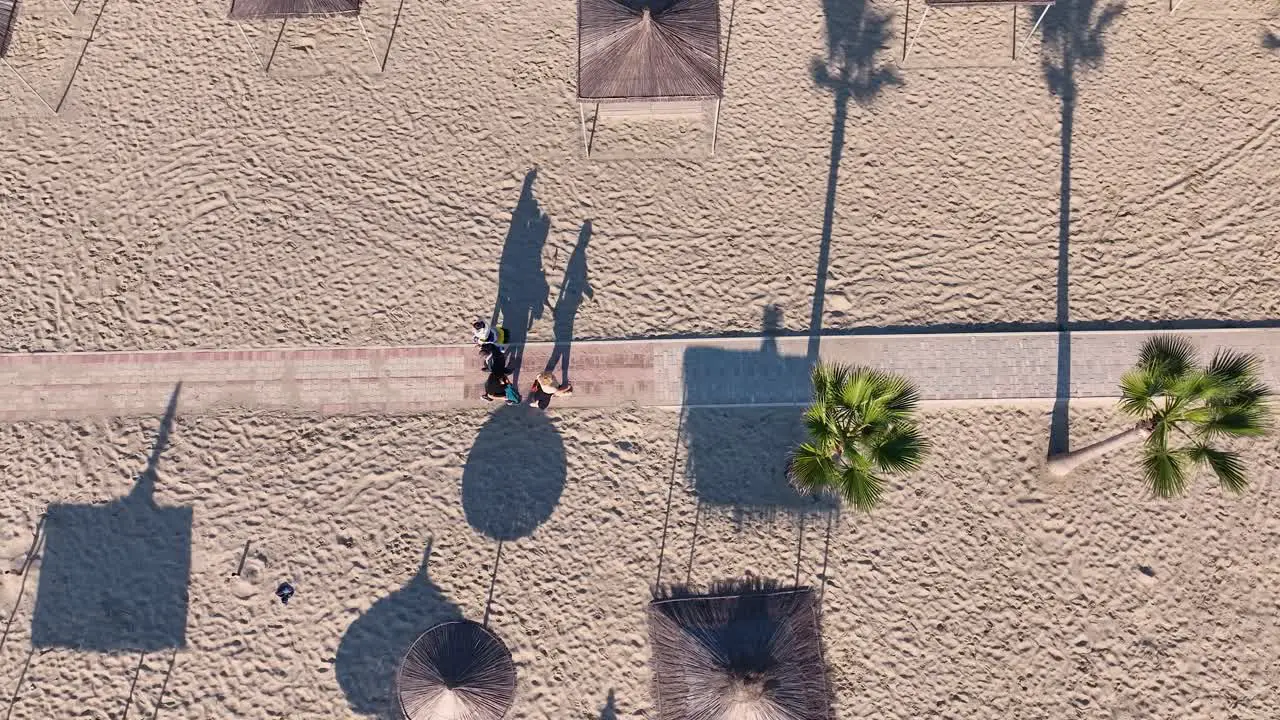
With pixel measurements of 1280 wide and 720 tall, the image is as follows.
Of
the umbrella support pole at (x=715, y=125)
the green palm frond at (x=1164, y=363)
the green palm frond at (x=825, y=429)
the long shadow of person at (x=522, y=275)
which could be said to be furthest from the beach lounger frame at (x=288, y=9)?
the green palm frond at (x=1164, y=363)

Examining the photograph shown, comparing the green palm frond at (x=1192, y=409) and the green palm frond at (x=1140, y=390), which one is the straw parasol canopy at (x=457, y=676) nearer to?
the green palm frond at (x=1192, y=409)

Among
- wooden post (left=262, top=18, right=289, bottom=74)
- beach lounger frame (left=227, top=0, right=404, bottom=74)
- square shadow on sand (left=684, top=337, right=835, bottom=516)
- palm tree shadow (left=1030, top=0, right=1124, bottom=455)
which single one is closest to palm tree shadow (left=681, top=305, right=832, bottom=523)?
square shadow on sand (left=684, top=337, right=835, bottom=516)

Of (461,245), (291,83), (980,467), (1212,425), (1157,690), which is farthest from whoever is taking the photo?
(291,83)

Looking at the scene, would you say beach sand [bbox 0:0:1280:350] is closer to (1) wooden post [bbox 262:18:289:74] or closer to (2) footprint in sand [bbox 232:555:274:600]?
(1) wooden post [bbox 262:18:289:74]

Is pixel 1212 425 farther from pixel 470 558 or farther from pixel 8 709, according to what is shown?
pixel 8 709

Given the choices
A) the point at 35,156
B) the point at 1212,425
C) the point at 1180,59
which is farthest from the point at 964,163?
the point at 35,156

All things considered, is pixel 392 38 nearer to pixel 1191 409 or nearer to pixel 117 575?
pixel 117 575
